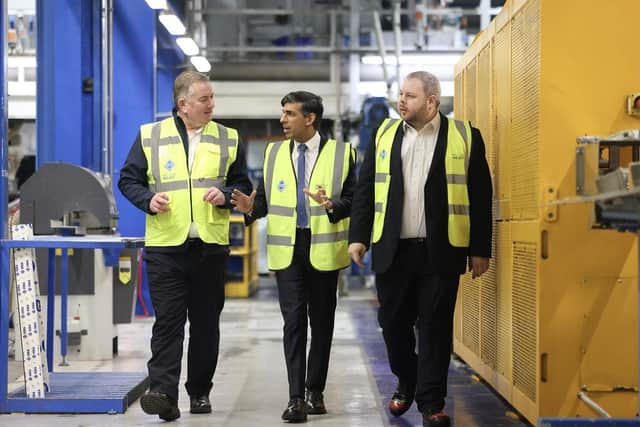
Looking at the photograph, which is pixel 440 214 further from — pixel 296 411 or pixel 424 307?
pixel 296 411

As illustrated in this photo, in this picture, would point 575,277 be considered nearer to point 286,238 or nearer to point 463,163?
point 463,163

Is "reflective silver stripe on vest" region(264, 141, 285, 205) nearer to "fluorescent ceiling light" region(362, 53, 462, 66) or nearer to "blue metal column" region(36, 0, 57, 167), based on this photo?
"blue metal column" region(36, 0, 57, 167)

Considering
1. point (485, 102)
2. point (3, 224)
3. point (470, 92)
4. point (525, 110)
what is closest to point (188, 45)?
point (470, 92)

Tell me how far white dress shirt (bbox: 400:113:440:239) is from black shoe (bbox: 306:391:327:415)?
A: 105cm

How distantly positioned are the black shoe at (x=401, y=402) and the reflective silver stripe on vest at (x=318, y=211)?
951 millimetres

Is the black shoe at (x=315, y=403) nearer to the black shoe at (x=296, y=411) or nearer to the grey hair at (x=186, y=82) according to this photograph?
the black shoe at (x=296, y=411)

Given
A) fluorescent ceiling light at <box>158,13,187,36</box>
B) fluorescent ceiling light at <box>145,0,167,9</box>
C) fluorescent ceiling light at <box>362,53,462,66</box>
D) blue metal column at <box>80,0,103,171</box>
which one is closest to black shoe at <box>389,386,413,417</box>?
blue metal column at <box>80,0,103,171</box>

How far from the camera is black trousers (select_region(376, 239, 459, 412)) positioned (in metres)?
4.30

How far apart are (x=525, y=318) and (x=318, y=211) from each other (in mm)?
1138

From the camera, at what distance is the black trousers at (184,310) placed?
15.0 ft

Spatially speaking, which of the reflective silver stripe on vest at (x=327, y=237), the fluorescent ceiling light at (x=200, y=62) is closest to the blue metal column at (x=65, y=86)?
the reflective silver stripe on vest at (x=327, y=237)

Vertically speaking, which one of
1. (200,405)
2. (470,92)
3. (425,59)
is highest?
(425,59)

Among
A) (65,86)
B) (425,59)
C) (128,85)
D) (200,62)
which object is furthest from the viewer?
(425,59)

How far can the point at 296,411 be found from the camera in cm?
455
